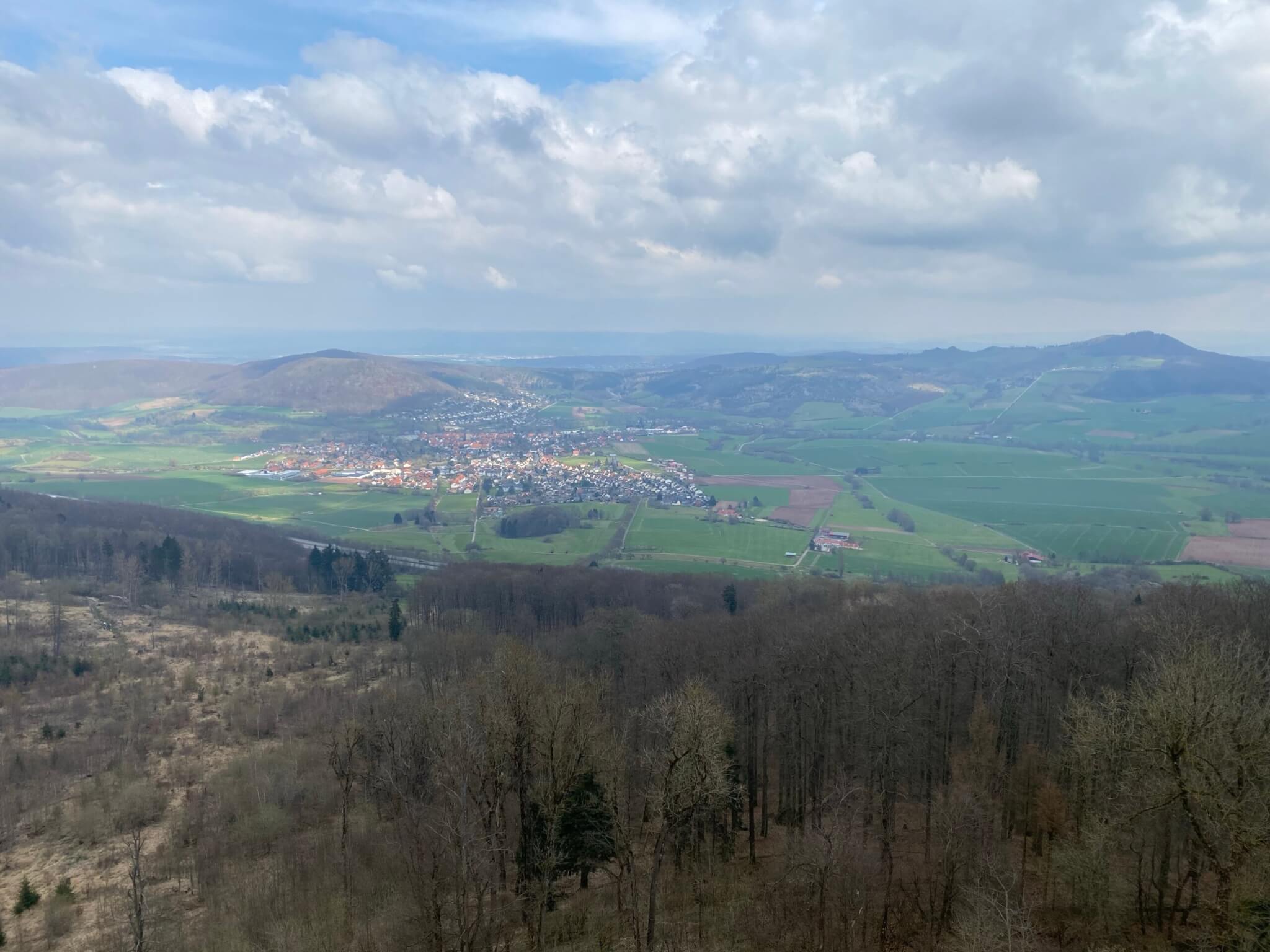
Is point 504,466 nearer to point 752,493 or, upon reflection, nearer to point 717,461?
point 717,461

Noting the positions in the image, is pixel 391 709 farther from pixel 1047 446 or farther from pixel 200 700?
pixel 1047 446

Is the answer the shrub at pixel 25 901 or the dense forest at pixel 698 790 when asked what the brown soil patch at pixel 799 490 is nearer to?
the dense forest at pixel 698 790

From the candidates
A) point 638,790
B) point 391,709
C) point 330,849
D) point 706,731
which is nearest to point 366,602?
point 391,709

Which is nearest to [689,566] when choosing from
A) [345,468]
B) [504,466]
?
[504,466]

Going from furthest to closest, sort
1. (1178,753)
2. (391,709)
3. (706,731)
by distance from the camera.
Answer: (391,709), (706,731), (1178,753)

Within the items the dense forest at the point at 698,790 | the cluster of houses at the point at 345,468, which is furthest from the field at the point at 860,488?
the dense forest at the point at 698,790

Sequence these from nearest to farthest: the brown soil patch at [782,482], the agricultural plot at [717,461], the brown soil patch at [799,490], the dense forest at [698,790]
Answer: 1. the dense forest at [698,790]
2. the brown soil patch at [799,490]
3. the brown soil patch at [782,482]
4. the agricultural plot at [717,461]

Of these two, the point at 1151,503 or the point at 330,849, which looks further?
the point at 1151,503
